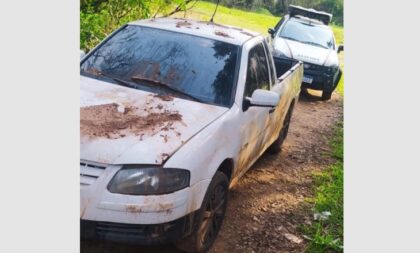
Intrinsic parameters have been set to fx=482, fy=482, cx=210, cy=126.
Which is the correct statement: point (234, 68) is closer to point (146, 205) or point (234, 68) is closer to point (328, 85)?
point (146, 205)

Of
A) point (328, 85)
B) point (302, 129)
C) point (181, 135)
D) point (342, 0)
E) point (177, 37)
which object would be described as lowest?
point (302, 129)

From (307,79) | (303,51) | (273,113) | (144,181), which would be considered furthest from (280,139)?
(144,181)

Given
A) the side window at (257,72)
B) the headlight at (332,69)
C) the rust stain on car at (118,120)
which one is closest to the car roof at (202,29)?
the side window at (257,72)

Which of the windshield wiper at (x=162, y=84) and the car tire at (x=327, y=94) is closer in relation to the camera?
the windshield wiper at (x=162, y=84)

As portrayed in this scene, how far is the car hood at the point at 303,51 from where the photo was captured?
6277mm

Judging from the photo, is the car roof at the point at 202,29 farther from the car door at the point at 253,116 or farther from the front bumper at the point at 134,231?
the front bumper at the point at 134,231

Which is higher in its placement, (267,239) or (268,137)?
(268,137)

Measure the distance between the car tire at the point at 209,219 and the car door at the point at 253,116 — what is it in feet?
1.02

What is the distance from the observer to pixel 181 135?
2.50 meters

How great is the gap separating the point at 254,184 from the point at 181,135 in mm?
1763

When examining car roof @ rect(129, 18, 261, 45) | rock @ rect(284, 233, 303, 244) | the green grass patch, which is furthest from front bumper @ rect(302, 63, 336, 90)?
rock @ rect(284, 233, 303, 244)

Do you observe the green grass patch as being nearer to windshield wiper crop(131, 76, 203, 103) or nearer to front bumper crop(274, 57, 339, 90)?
windshield wiper crop(131, 76, 203, 103)

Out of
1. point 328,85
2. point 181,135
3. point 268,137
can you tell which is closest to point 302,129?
point 328,85

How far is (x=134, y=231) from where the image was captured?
2.29 meters
